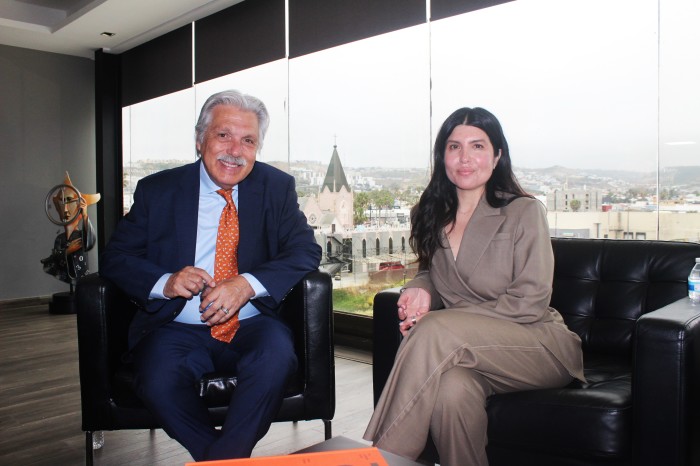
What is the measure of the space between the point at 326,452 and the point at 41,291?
250 inches

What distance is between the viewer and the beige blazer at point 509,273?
70.5 inches

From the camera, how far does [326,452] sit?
109 centimetres

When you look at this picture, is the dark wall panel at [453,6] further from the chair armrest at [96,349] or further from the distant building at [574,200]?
the chair armrest at [96,349]

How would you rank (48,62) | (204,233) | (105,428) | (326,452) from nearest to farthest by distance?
(326,452) < (105,428) < (204,233) < (48,62)

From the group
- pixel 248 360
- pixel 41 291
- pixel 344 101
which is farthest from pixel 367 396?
pixel 41 291

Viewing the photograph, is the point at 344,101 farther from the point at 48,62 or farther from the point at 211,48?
the point at 48,62

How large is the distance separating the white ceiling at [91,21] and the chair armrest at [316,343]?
3.61 metres

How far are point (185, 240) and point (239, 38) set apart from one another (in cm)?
333

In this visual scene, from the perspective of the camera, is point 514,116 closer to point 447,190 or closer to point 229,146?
point 447,190

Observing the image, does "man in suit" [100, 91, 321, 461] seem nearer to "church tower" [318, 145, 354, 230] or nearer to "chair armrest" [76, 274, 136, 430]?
"chair armrest" [76, 274, 136, 430]

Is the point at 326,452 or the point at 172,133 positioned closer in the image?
the point at 326,452

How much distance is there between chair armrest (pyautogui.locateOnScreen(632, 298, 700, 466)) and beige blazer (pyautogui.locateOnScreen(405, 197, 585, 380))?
262mm

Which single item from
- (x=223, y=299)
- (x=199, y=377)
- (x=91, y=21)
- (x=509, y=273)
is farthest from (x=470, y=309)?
(x=91, y=21)

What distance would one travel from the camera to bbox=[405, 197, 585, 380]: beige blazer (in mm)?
1790
